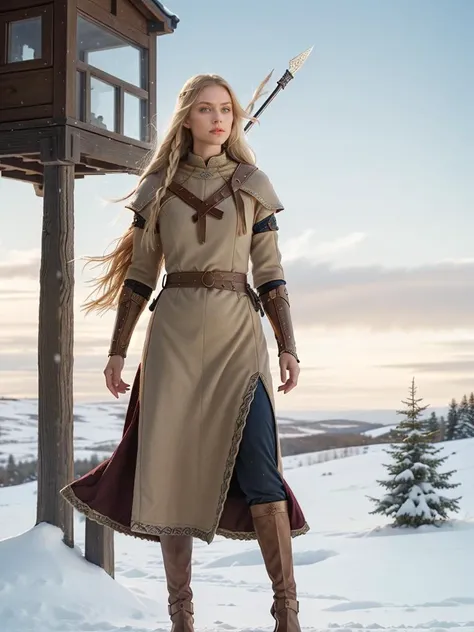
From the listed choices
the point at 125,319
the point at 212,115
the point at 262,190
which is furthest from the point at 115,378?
the point at 212,115

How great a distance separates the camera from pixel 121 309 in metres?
4.40

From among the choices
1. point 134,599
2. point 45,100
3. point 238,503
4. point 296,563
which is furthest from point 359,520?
point 238,503

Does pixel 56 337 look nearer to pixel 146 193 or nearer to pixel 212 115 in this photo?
pixel 146 193

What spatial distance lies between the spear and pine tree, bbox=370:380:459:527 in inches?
235

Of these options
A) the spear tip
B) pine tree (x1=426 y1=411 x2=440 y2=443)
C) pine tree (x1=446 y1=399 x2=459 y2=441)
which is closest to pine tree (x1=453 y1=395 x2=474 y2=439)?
pine tree (x1=446 y1=399 x2=459 y2=441)

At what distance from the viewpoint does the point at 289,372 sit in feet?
13.6

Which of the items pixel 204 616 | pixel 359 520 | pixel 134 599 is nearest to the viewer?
pixel 204 616

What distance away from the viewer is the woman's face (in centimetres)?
421

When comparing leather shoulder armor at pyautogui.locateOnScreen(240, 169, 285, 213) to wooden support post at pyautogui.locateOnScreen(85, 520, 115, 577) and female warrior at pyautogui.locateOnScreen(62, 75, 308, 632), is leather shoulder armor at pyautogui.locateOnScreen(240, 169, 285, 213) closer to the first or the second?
female warrior at pyautogui.locateOnScreen(62, 75, 308, 632)

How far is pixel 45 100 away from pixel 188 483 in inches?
161

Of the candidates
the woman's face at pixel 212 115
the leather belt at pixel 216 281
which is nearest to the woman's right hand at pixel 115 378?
the leather belt at pixel 216 281

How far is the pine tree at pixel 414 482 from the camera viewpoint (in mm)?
10484

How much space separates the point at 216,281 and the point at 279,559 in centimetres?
127

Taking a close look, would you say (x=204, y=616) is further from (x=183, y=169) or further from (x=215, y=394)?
(x=183, y=169)
